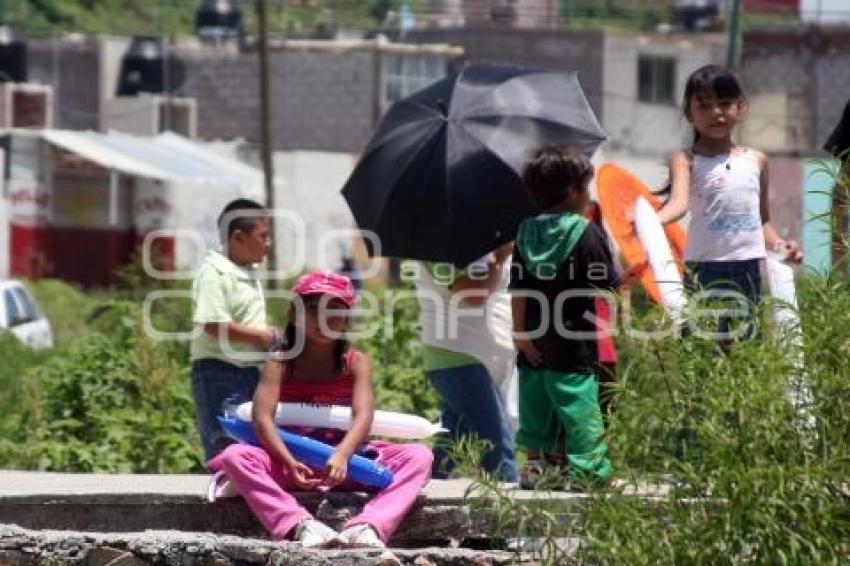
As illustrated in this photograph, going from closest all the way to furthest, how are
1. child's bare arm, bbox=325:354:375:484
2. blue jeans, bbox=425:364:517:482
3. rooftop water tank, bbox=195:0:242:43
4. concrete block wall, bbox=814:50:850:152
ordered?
child's bare arm, bbox=325:354:375:484, blue jeans, bbox=425:364:517:482, concrete block wall, bbox=814:50:850:152, rooftop water tank, bbox=195:0:242:43

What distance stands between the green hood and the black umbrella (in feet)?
3.72

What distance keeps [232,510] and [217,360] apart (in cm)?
161

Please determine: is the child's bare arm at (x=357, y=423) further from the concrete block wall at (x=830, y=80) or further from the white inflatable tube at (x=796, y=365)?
the concrete block wall at (x=830, y=80)

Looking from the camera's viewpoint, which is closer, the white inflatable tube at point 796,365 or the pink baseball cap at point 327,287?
the white inflatable tube at point 796,365

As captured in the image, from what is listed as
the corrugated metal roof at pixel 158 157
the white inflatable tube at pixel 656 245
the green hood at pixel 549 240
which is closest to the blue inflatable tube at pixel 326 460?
the green hood at pixel 549 240

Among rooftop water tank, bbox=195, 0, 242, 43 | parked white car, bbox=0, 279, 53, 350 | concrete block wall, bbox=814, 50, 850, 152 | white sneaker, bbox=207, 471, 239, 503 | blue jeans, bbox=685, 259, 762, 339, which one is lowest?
parked white car, bbox=0, 279, 53, 350

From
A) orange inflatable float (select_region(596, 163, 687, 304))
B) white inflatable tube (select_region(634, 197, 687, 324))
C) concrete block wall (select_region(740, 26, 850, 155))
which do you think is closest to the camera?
white inflatable tube (select_region(634, 197, 687, 324))

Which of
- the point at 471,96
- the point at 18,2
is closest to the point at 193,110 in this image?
the point at 18,2

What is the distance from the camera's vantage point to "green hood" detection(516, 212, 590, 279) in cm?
842

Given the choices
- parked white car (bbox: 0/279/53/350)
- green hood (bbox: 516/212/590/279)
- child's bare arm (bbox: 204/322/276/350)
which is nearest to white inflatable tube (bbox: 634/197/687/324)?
green hood (bbox: 516/212/590/279)

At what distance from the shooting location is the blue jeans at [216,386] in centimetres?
959

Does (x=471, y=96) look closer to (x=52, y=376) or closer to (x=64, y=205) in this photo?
(x=52, y=376)

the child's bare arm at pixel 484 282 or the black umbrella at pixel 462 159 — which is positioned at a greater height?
the black umbrella at pixel 462 159

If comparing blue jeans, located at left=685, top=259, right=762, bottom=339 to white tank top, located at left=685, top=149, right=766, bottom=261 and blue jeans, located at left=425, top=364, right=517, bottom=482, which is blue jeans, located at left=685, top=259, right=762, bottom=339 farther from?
blue jeans, located at left=425, top=364, right=517, bottom=482
